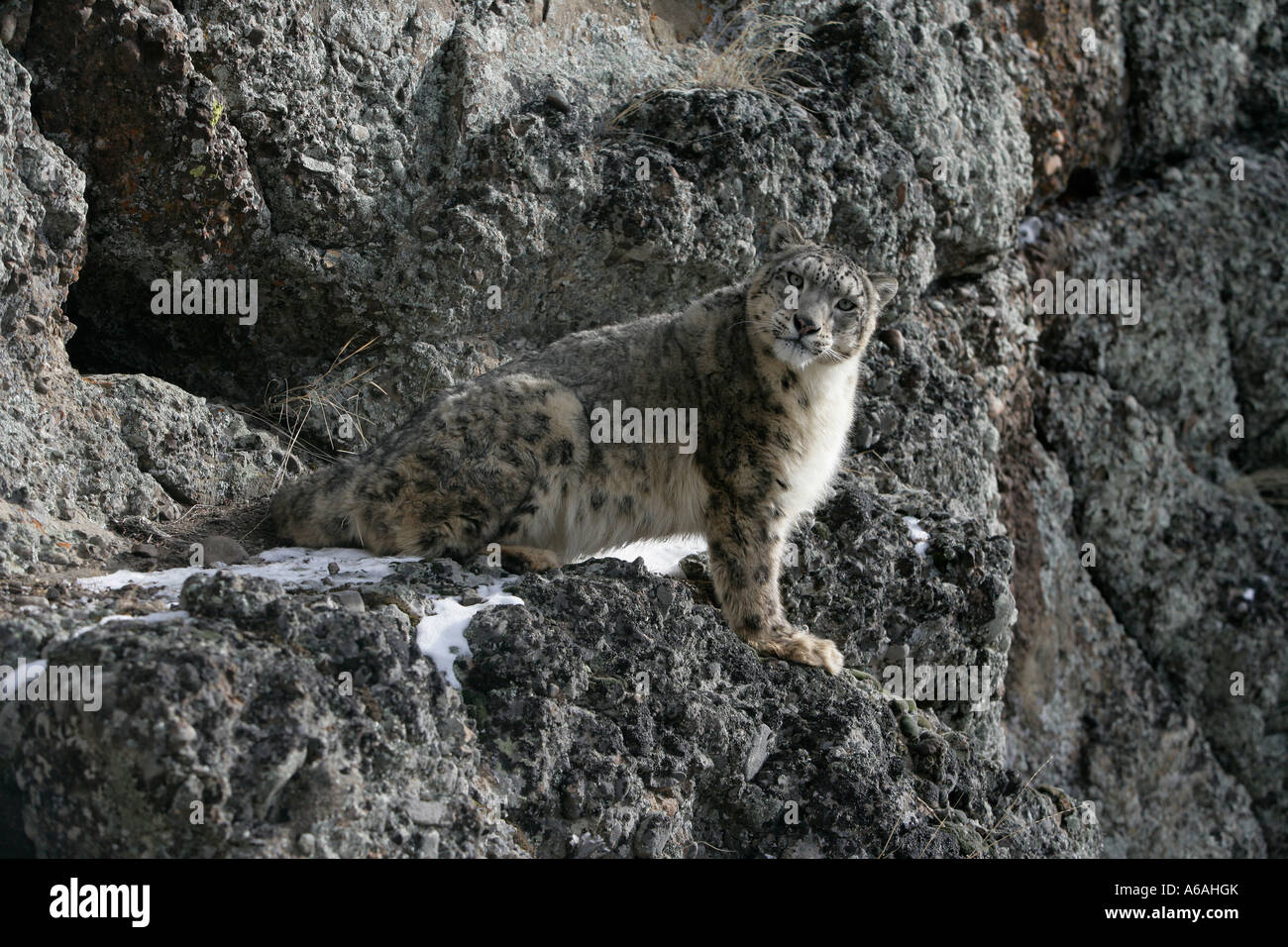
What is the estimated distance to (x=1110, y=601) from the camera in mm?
11336

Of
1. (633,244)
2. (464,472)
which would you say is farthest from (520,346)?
(464,472)

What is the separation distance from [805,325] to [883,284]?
905 mm

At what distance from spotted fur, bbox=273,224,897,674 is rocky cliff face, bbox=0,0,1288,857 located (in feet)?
1.07

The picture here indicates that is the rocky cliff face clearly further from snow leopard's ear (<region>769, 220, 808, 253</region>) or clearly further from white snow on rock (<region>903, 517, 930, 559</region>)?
snow leopard's ear (<region>769, 220, 808, 253</region>)

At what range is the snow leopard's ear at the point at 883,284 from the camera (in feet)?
22.6

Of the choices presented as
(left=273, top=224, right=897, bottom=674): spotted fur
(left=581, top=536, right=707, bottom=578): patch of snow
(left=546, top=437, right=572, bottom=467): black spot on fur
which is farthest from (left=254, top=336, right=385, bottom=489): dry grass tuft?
(left=546, top=437, right=572, bottom=467): black spot on fur

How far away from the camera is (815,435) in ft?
21.5

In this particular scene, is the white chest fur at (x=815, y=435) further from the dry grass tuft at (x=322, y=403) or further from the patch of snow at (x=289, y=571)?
the dry grass tuft at (x=322, y=403)

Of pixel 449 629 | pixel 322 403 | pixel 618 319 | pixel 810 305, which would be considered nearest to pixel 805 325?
pixel 810 305

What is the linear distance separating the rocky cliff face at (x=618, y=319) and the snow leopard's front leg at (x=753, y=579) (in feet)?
0.58

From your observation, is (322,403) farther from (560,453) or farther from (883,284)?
(883,284)

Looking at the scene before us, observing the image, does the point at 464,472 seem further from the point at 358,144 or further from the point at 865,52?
the point at 865,52

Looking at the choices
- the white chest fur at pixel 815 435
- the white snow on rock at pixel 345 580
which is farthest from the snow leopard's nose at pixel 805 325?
the white snow on rock at pixel 345 580

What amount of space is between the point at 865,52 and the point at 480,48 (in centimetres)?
355
